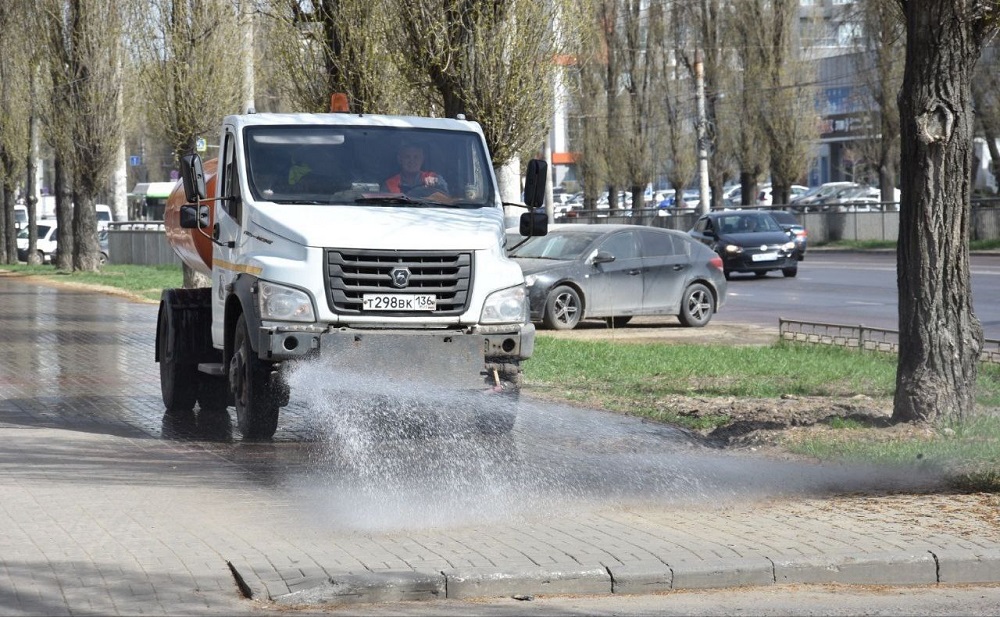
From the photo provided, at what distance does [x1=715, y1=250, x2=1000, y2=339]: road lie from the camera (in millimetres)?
21839

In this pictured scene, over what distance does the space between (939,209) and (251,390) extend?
16.7ft

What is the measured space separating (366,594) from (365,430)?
443 cm

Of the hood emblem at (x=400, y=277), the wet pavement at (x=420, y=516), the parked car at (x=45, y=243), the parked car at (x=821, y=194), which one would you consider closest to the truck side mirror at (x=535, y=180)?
the hood emblem at (x=400, y=277)

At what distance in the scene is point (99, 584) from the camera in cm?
623

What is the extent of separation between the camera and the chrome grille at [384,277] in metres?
10.0

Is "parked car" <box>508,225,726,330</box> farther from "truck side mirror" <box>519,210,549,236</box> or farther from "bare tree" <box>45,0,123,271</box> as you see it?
"bare tree" <box>45,0,123,271</box>

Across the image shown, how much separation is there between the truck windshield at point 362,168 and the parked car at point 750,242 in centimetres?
2280

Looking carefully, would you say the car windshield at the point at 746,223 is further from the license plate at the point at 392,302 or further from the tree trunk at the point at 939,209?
the license plate at the point at 392,302

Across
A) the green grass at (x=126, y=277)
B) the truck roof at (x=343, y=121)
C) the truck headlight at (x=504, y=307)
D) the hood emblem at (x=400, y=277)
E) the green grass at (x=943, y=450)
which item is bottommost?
the green grass at (x=943, y=450)

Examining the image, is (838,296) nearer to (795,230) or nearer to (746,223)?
(746,223)

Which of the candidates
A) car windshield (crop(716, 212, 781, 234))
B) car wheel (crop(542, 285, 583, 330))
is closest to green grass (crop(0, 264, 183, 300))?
car wheel (crop(542, 285, 583, 330))

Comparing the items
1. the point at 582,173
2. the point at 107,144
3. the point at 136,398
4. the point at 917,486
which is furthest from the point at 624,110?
the point at 917,486

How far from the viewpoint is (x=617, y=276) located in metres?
20.6

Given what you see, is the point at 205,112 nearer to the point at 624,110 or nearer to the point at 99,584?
the point at 99,584
